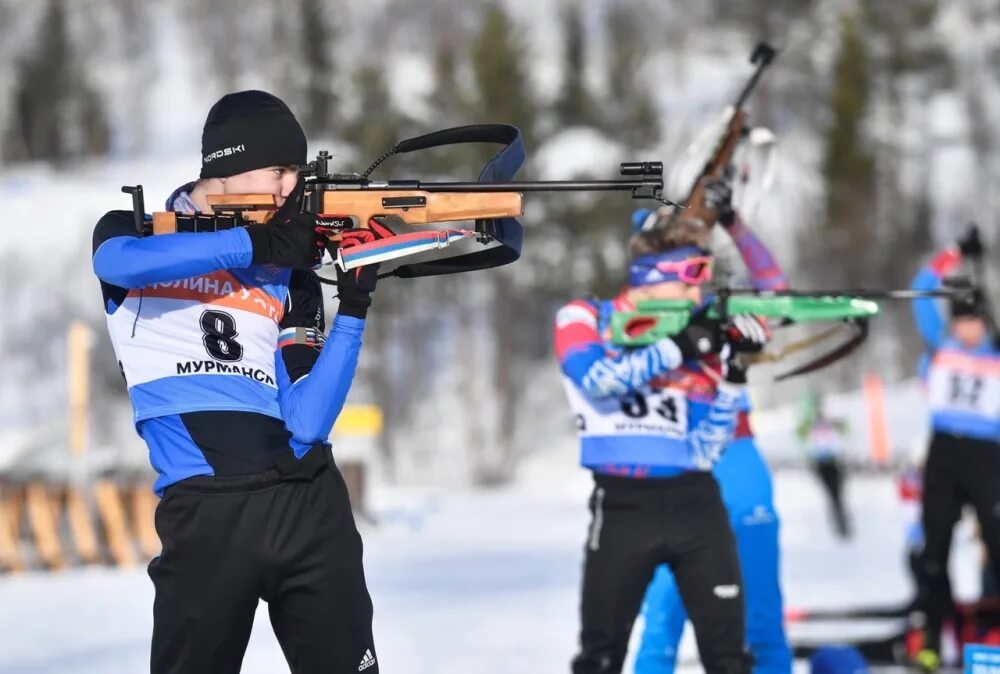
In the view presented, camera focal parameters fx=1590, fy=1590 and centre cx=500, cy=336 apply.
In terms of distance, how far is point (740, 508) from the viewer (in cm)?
609

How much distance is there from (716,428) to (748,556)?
813 millimetres

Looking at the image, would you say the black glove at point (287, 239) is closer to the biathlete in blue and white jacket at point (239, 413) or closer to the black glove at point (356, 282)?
the biathlete in blue and white jacket at point (239, 413)

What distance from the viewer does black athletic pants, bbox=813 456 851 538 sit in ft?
51.8

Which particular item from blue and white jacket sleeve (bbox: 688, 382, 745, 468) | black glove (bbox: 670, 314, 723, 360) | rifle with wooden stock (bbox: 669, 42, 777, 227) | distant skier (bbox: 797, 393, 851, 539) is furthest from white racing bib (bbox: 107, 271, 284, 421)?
distant skier (bbox: 797, 393, 851, 539)

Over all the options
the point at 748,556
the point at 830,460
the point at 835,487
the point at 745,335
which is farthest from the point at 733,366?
the point at 830,460

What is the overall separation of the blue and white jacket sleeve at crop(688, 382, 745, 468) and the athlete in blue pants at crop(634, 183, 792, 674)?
0.36 metres

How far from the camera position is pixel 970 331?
8453 mm

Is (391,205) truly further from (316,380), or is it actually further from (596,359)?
(596,359)

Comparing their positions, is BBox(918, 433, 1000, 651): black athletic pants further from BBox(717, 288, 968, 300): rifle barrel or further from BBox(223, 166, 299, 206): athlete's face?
BBox(223, 166, 299, 206): athlete's face

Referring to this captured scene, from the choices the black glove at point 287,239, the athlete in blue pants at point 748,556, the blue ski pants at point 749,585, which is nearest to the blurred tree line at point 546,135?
the athlete in blue pants at point 748,556

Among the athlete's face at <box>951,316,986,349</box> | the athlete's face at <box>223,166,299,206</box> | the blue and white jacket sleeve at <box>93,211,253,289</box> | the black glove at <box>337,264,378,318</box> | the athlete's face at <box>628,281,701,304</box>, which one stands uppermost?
the athlete's face at <box>223,166,299,206</box>

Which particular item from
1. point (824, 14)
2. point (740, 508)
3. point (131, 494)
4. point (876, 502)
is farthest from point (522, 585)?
point (824, 14)

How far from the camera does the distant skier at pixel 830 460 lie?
15.9 metres

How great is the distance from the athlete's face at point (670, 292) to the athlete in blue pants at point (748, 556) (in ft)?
1.82
